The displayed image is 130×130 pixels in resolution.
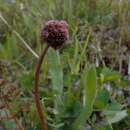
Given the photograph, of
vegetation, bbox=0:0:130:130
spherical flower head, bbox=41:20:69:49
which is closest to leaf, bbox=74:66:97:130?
vegetation, bbox=0:0:130:130

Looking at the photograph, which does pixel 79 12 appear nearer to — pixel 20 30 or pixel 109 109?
pixel 20 30

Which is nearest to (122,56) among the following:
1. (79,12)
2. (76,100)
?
(79,12)

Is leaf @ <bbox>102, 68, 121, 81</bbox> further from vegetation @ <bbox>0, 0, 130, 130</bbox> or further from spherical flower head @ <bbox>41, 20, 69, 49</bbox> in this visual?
spherical flower head @ <bbox>41, 20, 69, 49</bbox>

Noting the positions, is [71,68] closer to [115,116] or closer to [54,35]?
[115,116]

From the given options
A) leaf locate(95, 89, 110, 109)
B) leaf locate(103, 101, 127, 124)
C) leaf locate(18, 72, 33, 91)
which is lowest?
leaf locate(103, 101, 127, 124)

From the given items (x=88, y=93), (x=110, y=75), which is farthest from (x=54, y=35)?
(x=110, y=75)

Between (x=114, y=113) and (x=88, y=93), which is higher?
(x=88, y=93)

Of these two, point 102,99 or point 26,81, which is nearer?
point 102,99
